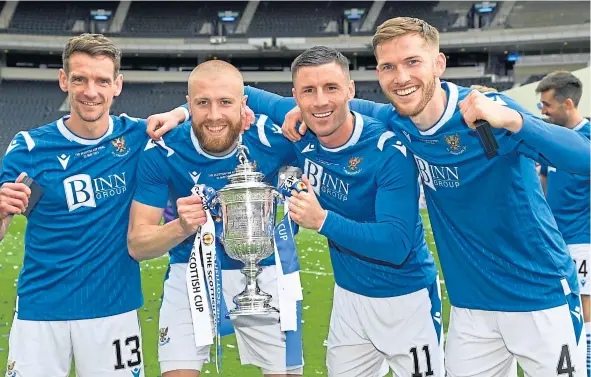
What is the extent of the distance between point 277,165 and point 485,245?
44.7 inches

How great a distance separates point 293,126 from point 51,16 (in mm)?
39185

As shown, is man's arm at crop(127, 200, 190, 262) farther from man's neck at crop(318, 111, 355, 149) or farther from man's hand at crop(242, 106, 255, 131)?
man's neck at crop(318, 111, 355, 149)

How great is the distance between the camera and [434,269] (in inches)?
145

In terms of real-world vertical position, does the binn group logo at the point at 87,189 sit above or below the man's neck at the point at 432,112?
below

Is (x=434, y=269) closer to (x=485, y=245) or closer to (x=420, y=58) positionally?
(x=485, y=245)

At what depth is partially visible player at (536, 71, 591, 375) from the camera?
563 cm

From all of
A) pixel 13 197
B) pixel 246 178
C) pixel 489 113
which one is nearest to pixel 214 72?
pixel 246 178

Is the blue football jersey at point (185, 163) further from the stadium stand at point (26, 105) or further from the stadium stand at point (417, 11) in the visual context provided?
the stadium stand at point (417, 11)

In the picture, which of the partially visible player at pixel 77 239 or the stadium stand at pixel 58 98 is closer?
the partially visible player at pixel 77 239

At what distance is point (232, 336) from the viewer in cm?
722

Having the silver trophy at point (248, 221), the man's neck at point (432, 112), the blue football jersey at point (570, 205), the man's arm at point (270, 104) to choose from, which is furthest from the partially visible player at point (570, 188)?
the silver trophy at point (248, 221)

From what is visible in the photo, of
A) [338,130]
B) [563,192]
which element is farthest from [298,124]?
[563,192]

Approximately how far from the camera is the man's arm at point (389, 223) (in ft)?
10.0

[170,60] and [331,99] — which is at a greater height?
[170,60]
